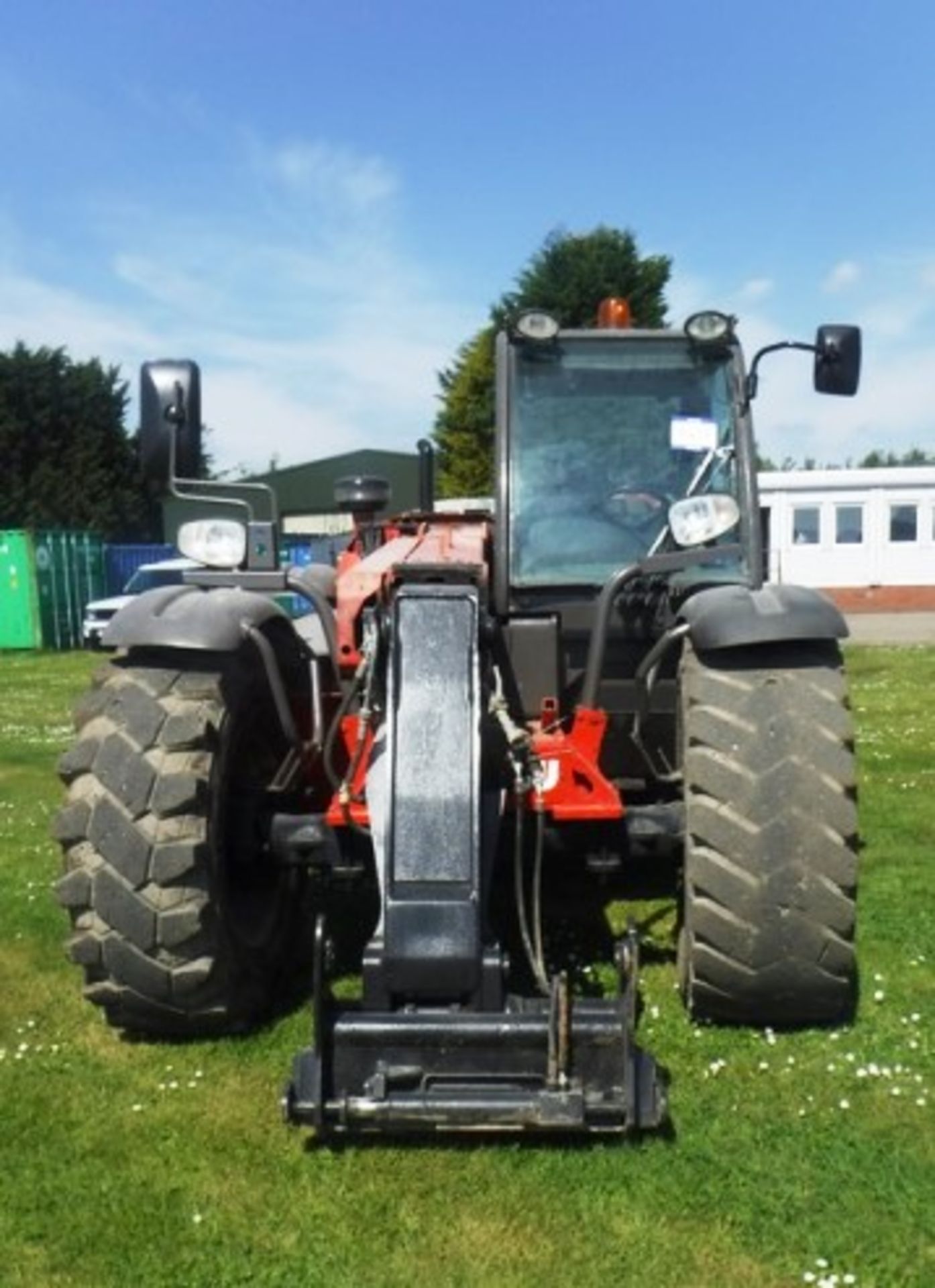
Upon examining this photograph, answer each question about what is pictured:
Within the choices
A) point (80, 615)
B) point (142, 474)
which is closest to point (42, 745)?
point (142, 474)

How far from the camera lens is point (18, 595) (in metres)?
25.3

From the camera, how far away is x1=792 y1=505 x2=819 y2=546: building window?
101 feet

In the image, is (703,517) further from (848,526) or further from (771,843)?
(848,526)

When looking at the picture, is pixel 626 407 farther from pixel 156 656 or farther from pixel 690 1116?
pixel 690 1116

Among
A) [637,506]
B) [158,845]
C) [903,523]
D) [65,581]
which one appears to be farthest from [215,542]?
[903,523]

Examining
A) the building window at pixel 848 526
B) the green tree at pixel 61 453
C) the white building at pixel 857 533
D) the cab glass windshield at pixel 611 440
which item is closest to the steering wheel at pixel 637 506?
the cab glass windshield at pixel 611 440

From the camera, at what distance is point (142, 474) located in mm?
4715

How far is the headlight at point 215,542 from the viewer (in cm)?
466

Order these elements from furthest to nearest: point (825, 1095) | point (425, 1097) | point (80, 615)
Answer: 1. point (80, 615)
2. point (825, 1095)
3. point (425, 1097)

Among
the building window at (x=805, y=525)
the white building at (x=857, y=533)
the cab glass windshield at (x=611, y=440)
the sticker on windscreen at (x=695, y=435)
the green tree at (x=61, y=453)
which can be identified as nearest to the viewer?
the cab glass windshield at (x=611, y=440)

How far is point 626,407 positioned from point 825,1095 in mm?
2667

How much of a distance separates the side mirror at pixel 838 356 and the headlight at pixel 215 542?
2356 mm

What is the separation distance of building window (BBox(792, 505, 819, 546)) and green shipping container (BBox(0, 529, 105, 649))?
50.8 ft

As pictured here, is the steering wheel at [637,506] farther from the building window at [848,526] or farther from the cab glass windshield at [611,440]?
the building window at [848,526]
